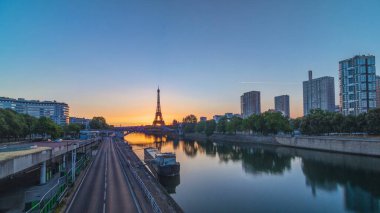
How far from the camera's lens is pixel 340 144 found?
75625 mm

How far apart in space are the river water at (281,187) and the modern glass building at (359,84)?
7383cm

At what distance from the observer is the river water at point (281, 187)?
107 feet

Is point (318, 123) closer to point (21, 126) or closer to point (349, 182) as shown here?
point (349, 182)

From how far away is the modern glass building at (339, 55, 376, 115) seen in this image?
123750mm

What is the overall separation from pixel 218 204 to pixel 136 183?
11065 millimetres

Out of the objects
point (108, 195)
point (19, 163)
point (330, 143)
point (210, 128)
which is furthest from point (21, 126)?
point (210, 128)

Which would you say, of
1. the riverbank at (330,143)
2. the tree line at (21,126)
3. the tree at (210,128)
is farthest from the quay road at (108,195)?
the tree at (210,128)

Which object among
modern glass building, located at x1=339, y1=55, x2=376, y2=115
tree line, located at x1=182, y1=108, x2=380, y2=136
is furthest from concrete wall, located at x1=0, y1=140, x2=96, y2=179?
modern glass building, located at x1=339, y1=55, x2=376, y2=115

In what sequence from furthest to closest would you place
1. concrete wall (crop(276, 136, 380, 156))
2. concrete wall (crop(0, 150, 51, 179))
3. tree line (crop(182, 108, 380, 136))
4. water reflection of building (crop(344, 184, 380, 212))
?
tree line (crop(182, 108, 380, 136)) < concrete wall (crop(276, 136, 380, 156)) < water reflection of building (crop(344, 184, 380, 212)) < concrete wall (crop(0, 150, 51, 179))

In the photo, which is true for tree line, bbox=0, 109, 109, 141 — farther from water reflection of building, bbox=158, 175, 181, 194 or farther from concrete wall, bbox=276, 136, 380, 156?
concrete wall, bbox=276, 136, 380, 156

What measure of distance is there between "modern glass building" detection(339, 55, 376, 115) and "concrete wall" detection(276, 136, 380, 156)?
47.0 meters

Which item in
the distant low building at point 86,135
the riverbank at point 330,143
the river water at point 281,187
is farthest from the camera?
the distant low building at point 86,135

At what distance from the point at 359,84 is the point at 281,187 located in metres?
109

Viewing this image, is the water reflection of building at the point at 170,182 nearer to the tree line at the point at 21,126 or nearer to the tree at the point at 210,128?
the tree line at the point at 21,126
